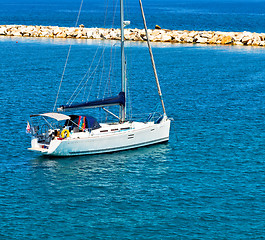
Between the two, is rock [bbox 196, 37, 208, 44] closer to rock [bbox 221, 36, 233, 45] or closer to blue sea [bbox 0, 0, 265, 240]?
rock [bbox 221, 36, 233, 45]

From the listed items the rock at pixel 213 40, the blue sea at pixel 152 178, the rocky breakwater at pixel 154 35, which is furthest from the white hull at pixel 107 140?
the rock at pixel 213 40

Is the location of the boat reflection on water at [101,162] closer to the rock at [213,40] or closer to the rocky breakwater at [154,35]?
the rocky breakwater at [154,35]

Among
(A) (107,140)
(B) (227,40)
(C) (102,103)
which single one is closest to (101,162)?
(A) (107,140)

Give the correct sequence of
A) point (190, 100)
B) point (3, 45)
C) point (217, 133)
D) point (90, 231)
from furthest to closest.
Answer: point (3, 45) < point (190, 100) < point (217, 133) < point (90, 231)

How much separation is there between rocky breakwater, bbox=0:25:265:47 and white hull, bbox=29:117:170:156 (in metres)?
81.0

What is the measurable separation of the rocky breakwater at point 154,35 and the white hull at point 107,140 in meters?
81.0

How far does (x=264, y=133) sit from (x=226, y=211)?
1914 centimetres

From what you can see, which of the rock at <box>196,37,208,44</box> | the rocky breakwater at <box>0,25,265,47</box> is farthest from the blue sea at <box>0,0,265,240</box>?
the rock at <box>196,37,208,44</box>

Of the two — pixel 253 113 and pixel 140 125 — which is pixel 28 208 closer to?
pixel 140 125

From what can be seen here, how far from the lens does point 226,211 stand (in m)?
35.0

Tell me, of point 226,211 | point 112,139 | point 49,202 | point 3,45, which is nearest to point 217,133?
point 112,139

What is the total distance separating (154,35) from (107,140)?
3653 inches

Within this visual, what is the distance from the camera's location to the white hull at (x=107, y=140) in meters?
42.9

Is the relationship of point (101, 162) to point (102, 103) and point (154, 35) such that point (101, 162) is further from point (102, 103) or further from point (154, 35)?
point (154, 35)
